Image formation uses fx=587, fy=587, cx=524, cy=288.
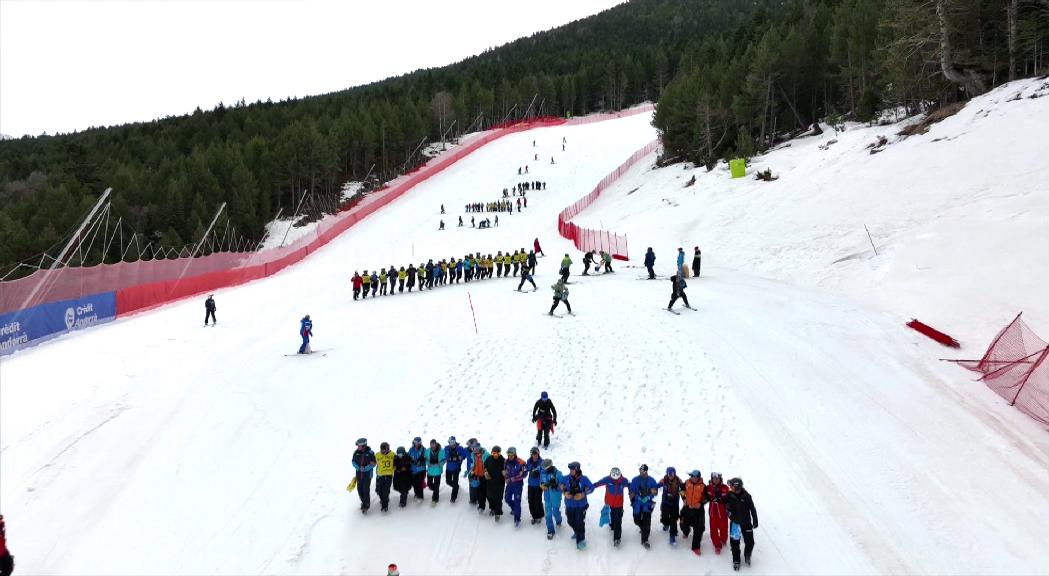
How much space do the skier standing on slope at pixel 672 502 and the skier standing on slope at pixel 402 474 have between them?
404cm

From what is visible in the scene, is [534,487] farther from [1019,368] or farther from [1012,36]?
[1012,36]

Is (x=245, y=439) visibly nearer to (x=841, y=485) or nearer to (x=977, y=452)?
(x=841, y=485)

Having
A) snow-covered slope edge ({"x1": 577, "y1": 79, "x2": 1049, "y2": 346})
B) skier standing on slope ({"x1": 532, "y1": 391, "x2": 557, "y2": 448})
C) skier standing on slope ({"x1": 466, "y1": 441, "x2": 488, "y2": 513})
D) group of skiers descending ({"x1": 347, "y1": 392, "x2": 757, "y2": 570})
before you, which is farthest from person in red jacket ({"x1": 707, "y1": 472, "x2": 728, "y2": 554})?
snow-covered slope edge ({"x1": 577, "y1": 79, "x2": 1049, "y2": 346})

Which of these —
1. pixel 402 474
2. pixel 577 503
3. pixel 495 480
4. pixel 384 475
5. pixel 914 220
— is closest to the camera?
pixel 577 503

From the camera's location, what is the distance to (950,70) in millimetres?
29484

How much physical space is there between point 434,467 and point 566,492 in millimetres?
2385

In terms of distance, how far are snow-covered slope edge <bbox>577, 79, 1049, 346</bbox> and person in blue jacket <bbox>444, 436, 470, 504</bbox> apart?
12.2m

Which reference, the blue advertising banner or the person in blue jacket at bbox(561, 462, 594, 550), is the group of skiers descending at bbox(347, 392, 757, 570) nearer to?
the person in blue jacket at bbox(561, 462, 594, 550)

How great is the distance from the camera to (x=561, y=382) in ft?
46.2

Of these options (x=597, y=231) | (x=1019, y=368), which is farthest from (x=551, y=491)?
(x=597, y=231)

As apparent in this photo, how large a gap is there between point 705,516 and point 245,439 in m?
9.28

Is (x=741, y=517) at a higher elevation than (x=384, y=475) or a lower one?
lower

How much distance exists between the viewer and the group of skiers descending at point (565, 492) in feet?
26.2

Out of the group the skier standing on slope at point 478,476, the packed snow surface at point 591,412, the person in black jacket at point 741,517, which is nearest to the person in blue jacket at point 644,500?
the packed snow surface at point 591,412
